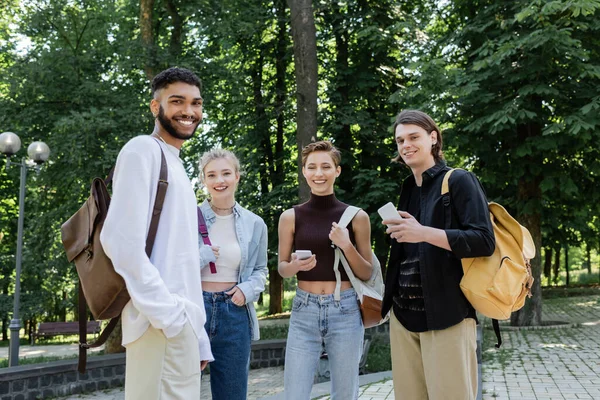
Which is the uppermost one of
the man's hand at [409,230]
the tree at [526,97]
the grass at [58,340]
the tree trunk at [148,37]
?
the tree trunk at [148,37]

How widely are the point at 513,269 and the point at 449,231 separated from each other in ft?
1.11

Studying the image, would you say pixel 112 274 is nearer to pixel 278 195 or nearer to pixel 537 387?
pixel 537 387

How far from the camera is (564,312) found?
19.2m

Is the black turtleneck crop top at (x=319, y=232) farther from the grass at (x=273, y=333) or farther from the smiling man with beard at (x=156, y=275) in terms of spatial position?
the grass at (x=273, y=333)

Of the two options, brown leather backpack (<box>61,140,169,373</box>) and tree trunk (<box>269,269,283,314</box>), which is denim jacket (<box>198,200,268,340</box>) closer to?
brown leather backpack (<box>61,140,169,373</box>)

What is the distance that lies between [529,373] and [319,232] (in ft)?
20.2

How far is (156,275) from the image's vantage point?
2332mm

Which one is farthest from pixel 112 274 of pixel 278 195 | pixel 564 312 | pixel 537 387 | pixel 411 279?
pixel 564 312

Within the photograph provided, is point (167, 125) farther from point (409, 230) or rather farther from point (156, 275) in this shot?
point (409, 230)

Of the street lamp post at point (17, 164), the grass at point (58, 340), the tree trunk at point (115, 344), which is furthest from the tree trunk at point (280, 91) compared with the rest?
the grass at point (58, 340)

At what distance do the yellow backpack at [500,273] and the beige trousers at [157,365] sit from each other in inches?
51.5

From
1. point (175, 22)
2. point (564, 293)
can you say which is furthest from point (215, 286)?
point (564, 293)

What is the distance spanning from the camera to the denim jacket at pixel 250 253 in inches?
148

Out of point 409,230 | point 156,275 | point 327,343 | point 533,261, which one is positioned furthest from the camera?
point 533,261
